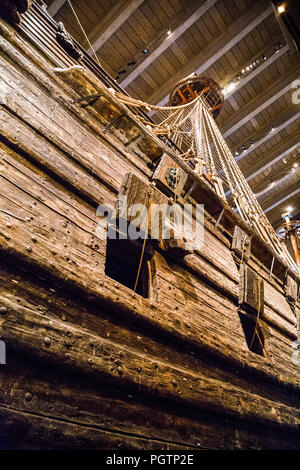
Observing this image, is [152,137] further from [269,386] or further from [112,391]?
[269,386]

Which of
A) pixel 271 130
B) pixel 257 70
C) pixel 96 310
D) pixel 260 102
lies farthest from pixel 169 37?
pixel 96 310

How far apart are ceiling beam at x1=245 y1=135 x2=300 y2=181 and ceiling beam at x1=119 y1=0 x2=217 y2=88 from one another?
14.8 feet

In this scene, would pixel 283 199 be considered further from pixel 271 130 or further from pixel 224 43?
pixel 224 43

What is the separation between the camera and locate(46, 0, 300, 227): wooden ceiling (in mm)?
6359

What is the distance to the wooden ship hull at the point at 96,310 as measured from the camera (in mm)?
1062

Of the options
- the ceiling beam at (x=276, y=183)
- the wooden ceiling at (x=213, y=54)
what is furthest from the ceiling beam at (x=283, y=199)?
the wooden ceiling at (x=213, y=54)

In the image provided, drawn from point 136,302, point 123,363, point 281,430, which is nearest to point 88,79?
point 136,302

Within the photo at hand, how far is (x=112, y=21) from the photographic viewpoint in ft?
20.7

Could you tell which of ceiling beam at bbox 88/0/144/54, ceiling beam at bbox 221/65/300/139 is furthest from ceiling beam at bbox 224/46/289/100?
ceiling beam at bbox 88/0/144/54

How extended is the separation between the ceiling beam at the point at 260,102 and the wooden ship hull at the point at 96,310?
260 inches

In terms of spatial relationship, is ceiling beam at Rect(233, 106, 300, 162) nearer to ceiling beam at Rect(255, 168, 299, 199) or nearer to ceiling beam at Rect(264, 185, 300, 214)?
ceiling beam at Rect(255, 168, 299, 199)

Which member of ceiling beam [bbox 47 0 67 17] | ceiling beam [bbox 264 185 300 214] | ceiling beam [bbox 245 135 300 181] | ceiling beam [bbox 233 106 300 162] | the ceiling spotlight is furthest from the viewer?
ceiling beam [bbox 264 185 300 214]

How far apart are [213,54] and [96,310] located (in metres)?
7.79

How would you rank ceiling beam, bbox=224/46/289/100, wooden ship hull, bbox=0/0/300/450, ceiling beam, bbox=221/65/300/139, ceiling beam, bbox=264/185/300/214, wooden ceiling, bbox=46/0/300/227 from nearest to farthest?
1. wooden ship hull, bbox=0/0/300/450
2. wooden ceiling, bbox=46/0/300/227
3. ceiling beam, bbox=224/46/289/100
4. ceiling beam, bbox=221/65/300/139
5. ceiling beam, bbox=264/185/300/214
